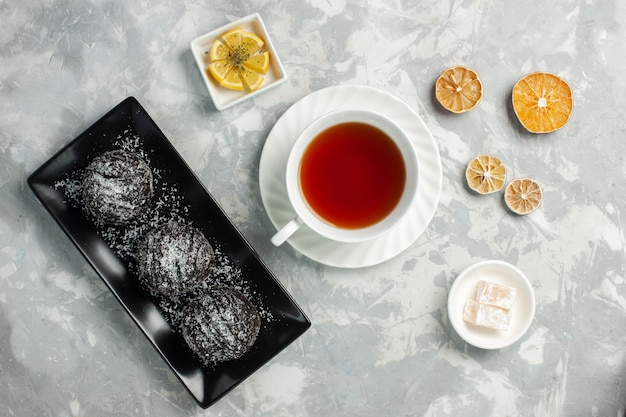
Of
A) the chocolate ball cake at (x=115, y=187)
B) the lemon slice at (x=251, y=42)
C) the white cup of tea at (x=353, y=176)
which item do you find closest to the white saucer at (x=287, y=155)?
the white cup of tea at (x=353, y=176)

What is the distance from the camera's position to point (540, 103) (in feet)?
5.98

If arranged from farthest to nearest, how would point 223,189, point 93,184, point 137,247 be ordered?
point 223,189 < point 137,247 < point 93,184

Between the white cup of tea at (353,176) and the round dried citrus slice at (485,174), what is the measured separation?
1.09 feet

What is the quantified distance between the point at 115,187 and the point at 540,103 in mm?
1322

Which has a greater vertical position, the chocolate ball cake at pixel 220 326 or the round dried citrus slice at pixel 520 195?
the chocolate ball cake at pixel 220 326

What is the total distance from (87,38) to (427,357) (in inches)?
58.5

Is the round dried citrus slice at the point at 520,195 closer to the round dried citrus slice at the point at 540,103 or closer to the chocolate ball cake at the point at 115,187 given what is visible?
the round dried citrus slice at the point at 540,103

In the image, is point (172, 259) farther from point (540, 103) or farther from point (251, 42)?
point (540, 103)

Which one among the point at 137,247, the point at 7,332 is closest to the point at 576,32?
the point at 137,247

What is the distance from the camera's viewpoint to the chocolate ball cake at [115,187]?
1.59 meters

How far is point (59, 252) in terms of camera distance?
71.3 inches

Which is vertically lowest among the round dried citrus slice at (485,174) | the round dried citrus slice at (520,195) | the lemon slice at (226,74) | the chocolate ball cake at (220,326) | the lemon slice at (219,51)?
the round dried citrus slice at (520,195)

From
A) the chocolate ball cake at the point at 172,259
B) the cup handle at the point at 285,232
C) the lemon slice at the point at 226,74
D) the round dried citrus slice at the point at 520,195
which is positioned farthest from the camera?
the round dried citrus slice at the point at 520,195

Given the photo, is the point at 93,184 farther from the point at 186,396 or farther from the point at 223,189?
the point at 186,396
